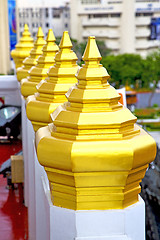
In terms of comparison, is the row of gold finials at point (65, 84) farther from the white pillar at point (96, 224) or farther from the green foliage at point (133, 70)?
the green foliage at point (133, 70)

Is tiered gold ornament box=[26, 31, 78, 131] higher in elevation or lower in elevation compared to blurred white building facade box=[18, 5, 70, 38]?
higher

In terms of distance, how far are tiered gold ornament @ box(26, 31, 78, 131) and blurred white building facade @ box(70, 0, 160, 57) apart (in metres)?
63.4

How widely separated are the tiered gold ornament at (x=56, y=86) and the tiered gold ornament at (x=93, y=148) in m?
1.07

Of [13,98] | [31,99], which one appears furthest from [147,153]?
[13,98]

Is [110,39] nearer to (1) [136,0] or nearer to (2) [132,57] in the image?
(1) [136,0]

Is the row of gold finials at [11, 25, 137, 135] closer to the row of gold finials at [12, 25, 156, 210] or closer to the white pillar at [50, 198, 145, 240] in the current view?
the row of gold finials at [12, 25, 156, 210]

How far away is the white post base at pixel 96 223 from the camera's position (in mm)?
Result: 3064

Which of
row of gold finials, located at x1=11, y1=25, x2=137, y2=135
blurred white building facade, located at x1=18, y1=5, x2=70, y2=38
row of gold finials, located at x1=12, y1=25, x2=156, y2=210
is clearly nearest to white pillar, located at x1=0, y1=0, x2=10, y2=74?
blurred white building facade, located at x1=18, y1=5, x2=70, y2=38

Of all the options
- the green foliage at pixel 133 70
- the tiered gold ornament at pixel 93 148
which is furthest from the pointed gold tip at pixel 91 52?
the green foliage at pixel 133 70

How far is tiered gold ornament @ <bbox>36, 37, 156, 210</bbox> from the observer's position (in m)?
2.88

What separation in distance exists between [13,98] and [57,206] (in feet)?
27.8

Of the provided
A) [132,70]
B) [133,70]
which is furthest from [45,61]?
[133,70]

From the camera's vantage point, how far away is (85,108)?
305 cm

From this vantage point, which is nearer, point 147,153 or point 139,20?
point 147,153
